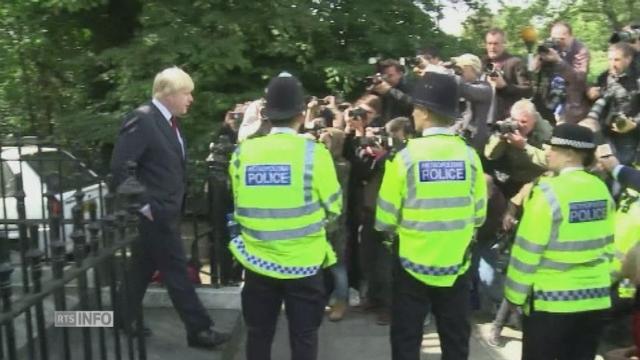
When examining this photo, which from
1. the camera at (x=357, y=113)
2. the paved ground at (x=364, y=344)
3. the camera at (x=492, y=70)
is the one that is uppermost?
the camera at (x=492, y=70)

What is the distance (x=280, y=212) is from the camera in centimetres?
380

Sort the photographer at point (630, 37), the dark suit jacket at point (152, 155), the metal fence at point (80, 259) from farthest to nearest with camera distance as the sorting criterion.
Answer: the photographer at point (630, 37), the dark suit jacket at point (152, 155), the metal fence at point (80, 259)

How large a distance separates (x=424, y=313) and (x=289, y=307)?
759 millimetres

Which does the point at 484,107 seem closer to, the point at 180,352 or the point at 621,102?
the point at 621,102

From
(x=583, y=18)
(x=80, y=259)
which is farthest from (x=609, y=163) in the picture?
(x=583, y=18)

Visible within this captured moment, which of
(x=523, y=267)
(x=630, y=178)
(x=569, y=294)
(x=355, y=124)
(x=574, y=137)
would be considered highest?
(x=574, y=137)

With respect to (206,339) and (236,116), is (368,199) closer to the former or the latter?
(206,339)

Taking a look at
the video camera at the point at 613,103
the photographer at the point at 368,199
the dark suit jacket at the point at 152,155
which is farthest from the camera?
the video camera at the point at 613,103

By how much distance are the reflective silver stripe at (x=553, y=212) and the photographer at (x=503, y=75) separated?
2839 mm

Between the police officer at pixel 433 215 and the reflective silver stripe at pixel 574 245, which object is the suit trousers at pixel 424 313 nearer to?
the police officer at pixel 433 215

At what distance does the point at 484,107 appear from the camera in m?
6.21

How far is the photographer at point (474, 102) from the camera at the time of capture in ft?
19.8

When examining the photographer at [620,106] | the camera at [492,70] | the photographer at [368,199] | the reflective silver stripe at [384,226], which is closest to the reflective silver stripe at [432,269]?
the reflective silver stripe at [384,226]

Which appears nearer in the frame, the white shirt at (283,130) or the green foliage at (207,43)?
the white shirt at (283,130)
